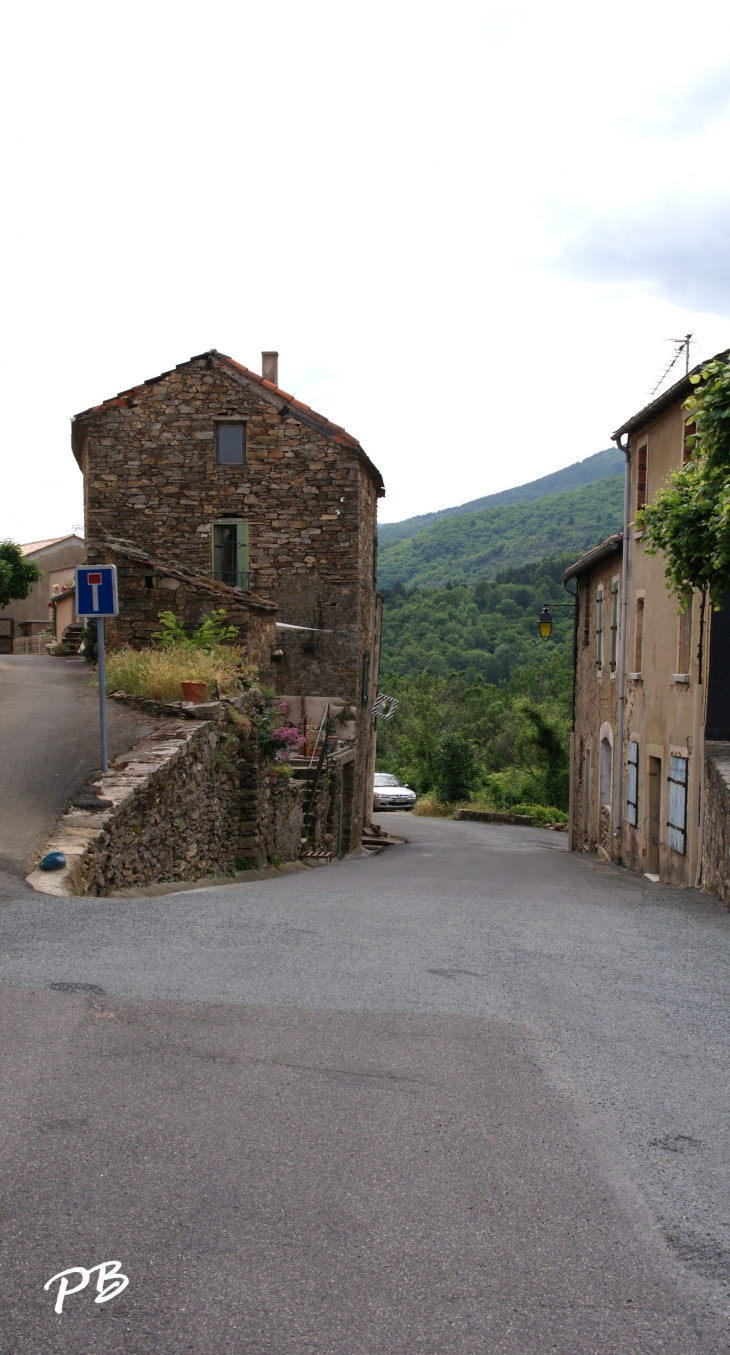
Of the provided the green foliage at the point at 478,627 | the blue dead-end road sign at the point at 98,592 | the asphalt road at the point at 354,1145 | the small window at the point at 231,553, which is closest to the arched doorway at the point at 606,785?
the small window at the point at 231,553

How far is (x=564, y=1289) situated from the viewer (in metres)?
3.10

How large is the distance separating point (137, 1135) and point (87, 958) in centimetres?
244

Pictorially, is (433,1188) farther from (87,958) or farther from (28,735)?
(28,735)

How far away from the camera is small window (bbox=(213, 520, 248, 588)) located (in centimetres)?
2350

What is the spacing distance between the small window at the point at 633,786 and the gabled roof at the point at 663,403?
18.8ft

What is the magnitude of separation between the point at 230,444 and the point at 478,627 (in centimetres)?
7298

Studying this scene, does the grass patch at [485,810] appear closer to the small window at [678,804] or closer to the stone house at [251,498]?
the stone house at [251,498]

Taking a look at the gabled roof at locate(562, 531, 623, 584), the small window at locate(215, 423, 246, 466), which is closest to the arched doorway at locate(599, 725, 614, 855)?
the gabled roof at locate(562, 531, 623, 584)

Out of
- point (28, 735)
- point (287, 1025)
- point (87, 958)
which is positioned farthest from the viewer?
point (28, 735)

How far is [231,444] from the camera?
23547 mm

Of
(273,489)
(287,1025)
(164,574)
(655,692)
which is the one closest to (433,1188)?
(287,1025)

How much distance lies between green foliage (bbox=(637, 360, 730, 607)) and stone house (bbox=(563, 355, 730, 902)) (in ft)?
8.35

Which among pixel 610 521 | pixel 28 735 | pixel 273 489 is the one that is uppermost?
pixel 610 521

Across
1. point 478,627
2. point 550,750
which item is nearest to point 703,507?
point 550,750
